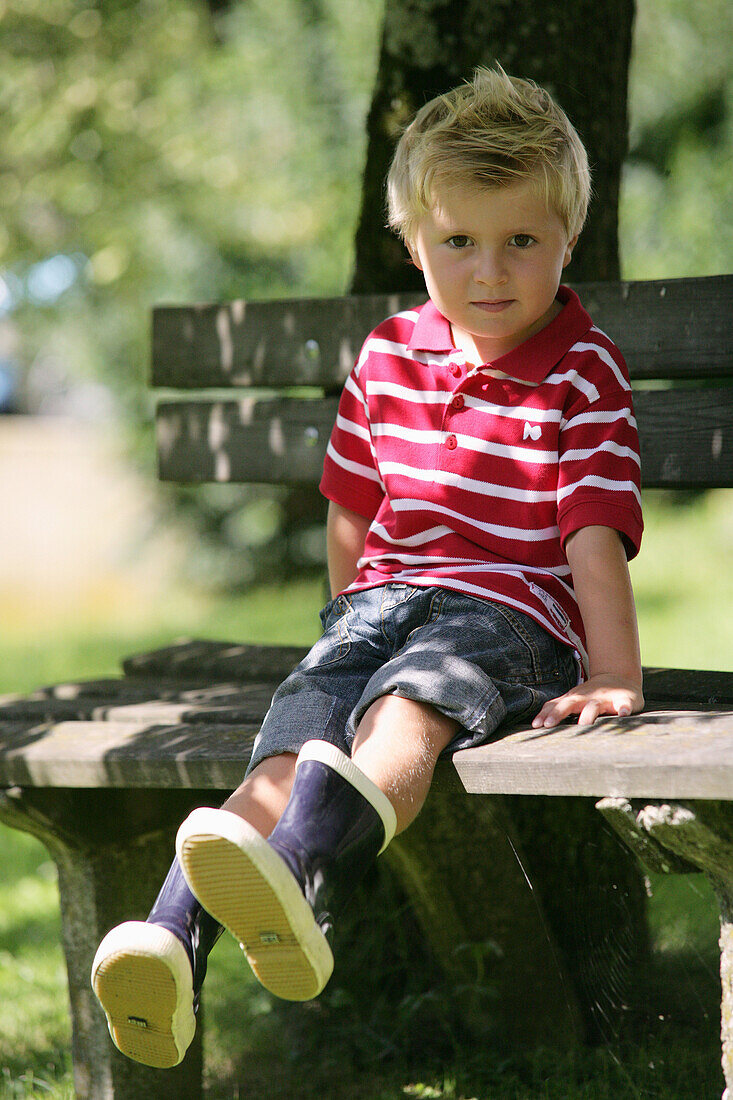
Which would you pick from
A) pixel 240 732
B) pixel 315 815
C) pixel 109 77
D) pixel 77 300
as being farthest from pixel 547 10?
pixel 77 300

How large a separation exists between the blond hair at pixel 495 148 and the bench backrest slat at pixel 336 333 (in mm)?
536

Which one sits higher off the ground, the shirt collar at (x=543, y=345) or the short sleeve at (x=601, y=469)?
the shirt collar at (x=543, y=345)

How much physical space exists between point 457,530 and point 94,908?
1.08 m

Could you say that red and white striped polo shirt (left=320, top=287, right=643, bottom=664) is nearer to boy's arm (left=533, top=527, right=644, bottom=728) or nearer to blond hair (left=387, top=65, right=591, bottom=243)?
boy's arm (left=533, top=527, right=644, bottom=728)

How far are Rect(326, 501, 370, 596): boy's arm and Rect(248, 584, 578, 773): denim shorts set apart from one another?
0.23 meters

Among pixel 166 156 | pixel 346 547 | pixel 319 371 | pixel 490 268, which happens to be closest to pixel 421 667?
pixel 346 547

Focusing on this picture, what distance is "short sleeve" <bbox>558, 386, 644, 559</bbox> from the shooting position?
2.07 meters

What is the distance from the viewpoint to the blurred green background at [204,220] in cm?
785

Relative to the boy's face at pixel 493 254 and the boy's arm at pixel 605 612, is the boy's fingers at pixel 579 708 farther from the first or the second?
the boy's face at pixel 493 254

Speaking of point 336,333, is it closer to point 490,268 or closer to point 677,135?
point 490,268

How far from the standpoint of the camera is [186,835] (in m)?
1.59

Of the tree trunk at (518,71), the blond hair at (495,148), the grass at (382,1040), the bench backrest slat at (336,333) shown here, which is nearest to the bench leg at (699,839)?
the grass at (382,1040)

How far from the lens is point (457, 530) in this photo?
2258 mm

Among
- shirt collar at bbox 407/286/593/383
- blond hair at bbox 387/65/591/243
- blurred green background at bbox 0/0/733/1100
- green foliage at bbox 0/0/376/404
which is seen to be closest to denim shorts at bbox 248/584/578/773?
shirt collar at bbox 407/286/593/383
